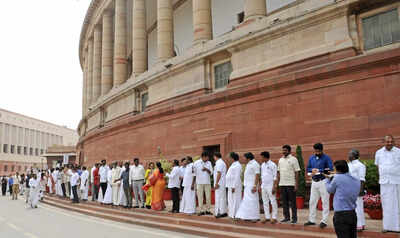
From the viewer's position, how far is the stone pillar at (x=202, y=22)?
15.9 meters

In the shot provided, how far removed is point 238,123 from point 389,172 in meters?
6.45

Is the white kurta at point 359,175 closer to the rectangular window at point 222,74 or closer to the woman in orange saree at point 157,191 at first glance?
the woman in orange saree at point 157,191

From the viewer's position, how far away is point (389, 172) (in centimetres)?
679

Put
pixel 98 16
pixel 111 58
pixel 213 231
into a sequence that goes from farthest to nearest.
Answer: pixel 98 16
pixel 111 58
pixel 213 231

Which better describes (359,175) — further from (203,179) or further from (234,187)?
(203,179)

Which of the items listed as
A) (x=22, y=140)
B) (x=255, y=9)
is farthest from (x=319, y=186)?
(x=22, y=140)

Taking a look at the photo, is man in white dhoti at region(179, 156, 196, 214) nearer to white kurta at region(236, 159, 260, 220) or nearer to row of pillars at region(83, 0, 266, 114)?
white kurta at region(236, 159, 260, 220)

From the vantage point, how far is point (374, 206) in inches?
314

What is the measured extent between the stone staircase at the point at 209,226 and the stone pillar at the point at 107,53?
15.9m

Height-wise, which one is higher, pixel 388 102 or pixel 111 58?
pixel 111 58

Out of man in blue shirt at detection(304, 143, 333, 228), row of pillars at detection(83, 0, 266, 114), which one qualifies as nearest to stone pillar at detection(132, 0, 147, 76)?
row of pillars at detection(83, 0, 266, 114)

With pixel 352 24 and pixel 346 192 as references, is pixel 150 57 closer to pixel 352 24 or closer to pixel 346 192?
pixel 352 24

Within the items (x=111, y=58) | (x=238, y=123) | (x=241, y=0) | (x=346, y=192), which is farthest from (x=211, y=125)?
(x=111, y=58)

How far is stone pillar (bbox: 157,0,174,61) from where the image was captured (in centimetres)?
1833
